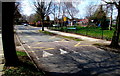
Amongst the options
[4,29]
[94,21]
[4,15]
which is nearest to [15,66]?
[4,29]

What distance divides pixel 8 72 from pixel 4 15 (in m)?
2.45

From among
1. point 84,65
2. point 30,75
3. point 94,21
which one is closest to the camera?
point 30,75

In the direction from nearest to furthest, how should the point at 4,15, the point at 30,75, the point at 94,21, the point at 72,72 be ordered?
the point at 30,75 → the point at 4,15 → the point at 72,72 → the point at 94,21

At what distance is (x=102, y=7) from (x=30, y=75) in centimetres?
1089

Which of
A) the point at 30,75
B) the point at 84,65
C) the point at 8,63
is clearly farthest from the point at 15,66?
the point at 84,65

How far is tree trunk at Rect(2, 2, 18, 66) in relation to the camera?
17.4ft

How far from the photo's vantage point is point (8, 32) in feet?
17.9

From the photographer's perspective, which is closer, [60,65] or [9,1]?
[9,1]

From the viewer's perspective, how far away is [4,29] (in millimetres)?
5387

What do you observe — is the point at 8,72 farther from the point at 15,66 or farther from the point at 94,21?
the point at 94,21

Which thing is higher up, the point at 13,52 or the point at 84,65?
the point at 13,52

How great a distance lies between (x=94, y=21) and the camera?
192 feet

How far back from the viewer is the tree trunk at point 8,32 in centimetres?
532

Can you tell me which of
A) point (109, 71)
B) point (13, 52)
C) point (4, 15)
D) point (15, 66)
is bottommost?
point (109, 71)
